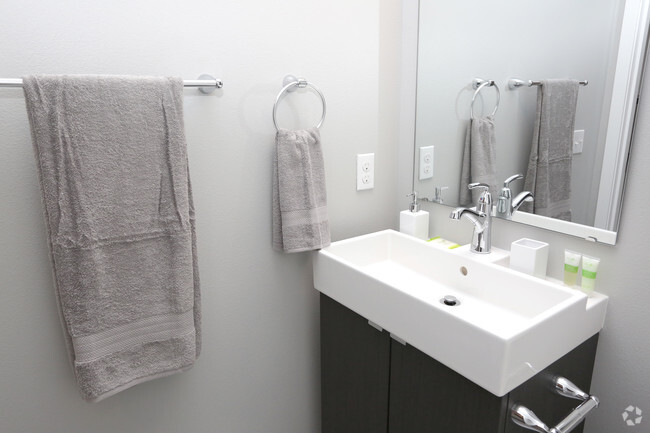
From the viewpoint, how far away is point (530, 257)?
120cm

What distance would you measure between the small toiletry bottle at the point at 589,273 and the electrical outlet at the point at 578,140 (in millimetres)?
288

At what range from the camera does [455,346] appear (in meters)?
0.98

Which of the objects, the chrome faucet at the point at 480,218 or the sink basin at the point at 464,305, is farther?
the chrome faucet at the point at 480,218

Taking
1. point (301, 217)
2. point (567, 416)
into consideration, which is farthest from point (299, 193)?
point (567, 416)

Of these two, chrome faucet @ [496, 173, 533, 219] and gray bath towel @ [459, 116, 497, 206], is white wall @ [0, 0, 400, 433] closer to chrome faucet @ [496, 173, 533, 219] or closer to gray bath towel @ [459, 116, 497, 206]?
gray bath towel @ [459, 116, 497, 206]

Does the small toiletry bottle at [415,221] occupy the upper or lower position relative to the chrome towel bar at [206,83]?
lower

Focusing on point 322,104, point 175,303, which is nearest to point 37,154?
point 175,303

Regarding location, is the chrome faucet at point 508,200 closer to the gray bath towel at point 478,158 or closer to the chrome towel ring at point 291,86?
the gray bath towel at point 478,158

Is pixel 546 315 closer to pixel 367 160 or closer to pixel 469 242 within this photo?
pixel 469 242

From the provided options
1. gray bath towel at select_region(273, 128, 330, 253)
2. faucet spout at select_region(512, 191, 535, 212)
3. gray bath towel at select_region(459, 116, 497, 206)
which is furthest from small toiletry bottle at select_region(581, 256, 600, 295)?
gray bath towel at select_region(273, 128, 330, 253)

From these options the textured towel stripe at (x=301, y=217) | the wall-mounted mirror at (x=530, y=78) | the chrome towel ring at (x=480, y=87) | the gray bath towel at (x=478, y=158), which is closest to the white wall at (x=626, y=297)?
the wall-mounted mirror at (x=530, y=78)

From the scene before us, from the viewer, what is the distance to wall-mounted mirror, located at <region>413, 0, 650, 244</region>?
3.44ft

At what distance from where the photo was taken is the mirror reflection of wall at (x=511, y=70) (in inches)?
43.0

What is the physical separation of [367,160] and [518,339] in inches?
34.0
